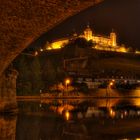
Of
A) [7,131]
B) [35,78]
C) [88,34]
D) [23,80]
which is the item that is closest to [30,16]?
[7,131]

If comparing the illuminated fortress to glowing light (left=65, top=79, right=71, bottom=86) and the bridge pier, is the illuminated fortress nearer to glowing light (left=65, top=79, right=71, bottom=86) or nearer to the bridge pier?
glowing light (left=65, top=79, right=71, bottom=86)

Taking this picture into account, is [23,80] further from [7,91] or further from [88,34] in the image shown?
[88,34]

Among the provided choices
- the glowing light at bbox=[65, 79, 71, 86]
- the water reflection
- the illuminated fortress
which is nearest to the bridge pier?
the water reflection

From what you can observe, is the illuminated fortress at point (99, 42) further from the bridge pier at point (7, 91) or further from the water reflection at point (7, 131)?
the water reflection at point (7, 131)

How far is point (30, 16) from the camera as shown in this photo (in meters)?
8.79

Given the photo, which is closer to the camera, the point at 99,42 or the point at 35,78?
the point at 35,78

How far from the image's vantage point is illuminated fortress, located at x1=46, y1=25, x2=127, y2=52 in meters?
116

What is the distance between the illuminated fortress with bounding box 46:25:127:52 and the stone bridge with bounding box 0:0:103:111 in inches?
4016

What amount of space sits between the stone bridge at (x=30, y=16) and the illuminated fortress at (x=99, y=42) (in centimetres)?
10201

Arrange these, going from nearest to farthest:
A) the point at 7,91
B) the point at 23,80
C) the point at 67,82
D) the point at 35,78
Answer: the point at 7,91, the point at 23,80, the point at 35,78, the point at 67,82

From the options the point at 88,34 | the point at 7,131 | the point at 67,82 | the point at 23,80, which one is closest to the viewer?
the point at 7,131

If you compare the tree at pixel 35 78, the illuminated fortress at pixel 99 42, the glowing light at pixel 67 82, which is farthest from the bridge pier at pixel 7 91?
the illuminated fortress at pixel 99 42

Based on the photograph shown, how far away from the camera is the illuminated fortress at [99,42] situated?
115875 mm

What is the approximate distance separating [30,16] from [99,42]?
370 feet
